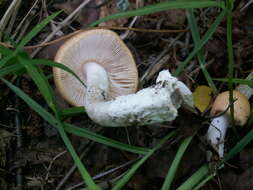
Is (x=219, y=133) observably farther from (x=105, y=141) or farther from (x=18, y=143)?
(x=18, y=143)

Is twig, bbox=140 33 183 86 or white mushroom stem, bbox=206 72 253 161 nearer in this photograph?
white mushroom stem, bbox=206 72 253 161

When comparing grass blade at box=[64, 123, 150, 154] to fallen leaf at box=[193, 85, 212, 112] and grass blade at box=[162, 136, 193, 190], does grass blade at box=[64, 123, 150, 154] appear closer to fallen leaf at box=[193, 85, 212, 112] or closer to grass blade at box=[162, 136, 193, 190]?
grass blade at box=[162, 136, 193, 190]

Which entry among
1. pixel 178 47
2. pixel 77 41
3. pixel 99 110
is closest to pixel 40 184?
pixel 99 110

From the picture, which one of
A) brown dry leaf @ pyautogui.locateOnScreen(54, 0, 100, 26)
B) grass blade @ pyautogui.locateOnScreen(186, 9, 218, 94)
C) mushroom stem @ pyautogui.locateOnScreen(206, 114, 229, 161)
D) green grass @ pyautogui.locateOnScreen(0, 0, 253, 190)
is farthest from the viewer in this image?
brown dry leaf @ pyautogui.locateOnScreen(54, 0, 100, 26)

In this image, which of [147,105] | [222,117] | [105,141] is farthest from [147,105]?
[222,117]

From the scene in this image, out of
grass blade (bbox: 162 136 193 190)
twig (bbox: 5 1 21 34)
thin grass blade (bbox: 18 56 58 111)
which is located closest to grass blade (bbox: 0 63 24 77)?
thin grass blade (bbox: 18 56 58 111)

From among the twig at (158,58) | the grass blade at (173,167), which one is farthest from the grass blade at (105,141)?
the twig at (158,58)
